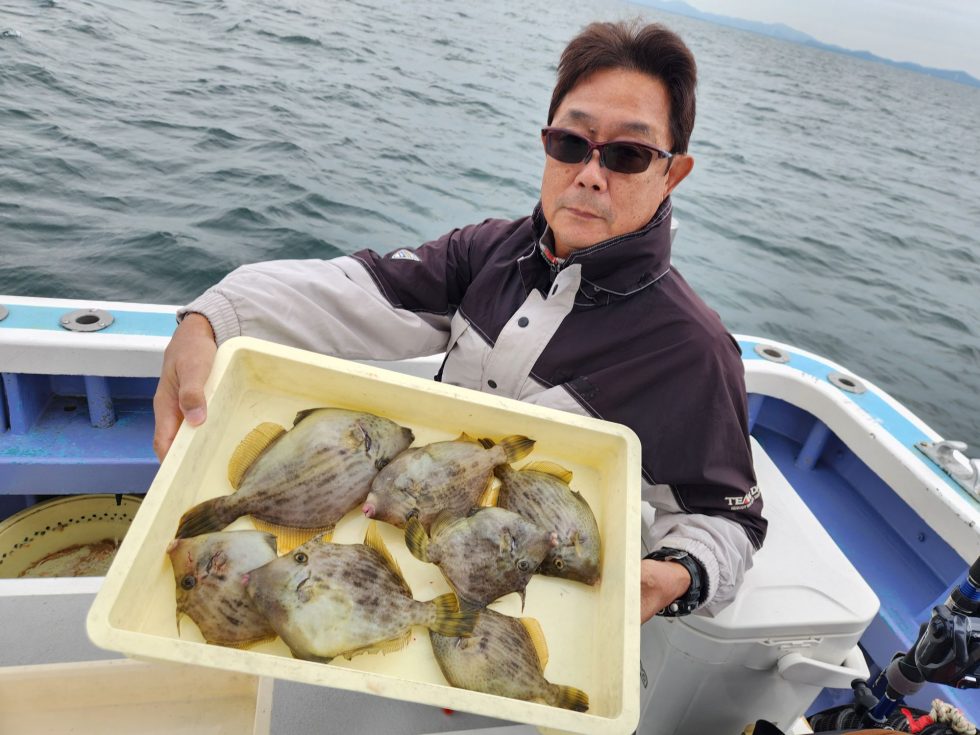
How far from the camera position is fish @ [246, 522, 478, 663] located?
1.13m

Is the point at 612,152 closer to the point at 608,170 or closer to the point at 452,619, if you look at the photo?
the point at 608,170

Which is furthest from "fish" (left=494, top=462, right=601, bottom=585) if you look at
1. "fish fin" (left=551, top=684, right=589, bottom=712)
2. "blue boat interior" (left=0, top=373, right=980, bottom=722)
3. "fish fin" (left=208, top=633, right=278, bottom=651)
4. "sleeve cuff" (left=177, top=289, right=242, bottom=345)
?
"blue boat interior" (left=0, top=373, right=980, bottom=722)

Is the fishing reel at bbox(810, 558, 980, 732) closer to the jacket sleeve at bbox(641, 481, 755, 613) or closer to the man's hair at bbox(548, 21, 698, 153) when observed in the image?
the jacket sleeve at bbox(641, 481, 755, 613)

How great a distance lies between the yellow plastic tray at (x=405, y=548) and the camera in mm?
981

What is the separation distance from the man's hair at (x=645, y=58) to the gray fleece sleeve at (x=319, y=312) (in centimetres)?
83

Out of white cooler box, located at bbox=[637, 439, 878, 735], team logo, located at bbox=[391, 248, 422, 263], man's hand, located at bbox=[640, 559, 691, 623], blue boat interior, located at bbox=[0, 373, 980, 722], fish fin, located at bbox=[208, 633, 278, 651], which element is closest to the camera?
fish fin, located at bbox=[208, 633, 278, 651]

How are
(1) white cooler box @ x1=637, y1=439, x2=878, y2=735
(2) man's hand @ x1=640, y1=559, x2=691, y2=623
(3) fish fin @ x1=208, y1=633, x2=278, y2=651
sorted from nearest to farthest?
1. (3) fish fin @ x1=208, y1=633, x2=278, y2=651
2. (2) man's hand @ x1=640, y1=559, x2=691, y2=623
3. (1) white cooler box @ x1=637, y1=439, x2=878, y2=735

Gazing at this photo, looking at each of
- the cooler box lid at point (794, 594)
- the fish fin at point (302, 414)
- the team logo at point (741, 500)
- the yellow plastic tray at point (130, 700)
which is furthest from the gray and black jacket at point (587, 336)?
the yellow plastic tray at point (130, 700)

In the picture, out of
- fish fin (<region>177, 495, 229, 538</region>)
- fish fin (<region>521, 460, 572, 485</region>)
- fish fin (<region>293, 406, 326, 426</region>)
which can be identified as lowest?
fish fin (<region>177, 495, 229, 538</region>)

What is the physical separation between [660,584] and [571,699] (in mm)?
380

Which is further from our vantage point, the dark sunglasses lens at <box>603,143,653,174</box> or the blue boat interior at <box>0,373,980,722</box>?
the blue boat interior at <box>0,373,980,722</box>

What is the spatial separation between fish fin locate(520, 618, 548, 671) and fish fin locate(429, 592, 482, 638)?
0.10 metres

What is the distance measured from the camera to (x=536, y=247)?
1930 mm

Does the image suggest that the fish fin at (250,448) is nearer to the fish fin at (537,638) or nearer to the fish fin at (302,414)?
the fish fin at (302,414)
